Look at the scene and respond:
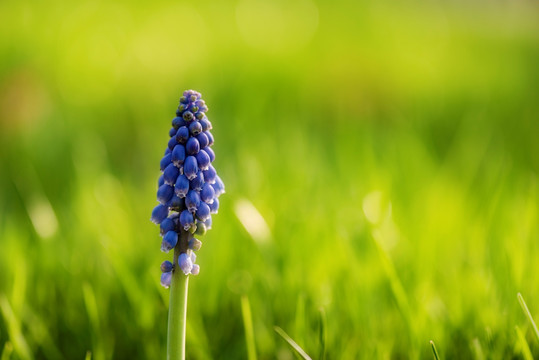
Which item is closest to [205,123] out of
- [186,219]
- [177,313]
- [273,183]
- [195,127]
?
[195,127]

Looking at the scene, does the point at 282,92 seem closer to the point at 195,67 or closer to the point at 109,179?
the point at 195,67

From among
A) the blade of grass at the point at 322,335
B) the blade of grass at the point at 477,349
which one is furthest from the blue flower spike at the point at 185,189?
the blade of grass at the point at 477,349

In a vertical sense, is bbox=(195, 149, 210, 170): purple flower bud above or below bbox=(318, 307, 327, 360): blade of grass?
above

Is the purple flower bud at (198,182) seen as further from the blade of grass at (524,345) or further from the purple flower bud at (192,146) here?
the blade of grass at (524,345)

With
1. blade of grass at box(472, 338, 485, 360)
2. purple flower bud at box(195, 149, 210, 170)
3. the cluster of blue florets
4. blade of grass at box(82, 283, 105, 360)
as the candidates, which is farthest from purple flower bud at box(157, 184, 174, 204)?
blade of grass at box(472, 338, 485, 360)

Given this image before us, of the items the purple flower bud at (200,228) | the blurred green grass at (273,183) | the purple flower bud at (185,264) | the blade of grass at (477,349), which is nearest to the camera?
the purple flower bud at (185,264)

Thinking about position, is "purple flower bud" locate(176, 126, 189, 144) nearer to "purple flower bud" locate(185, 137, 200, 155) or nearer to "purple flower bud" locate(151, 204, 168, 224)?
"purple flower bud" locate(185, 137, 200, 155)

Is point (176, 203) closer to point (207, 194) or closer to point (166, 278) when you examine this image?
point (207, 194)
